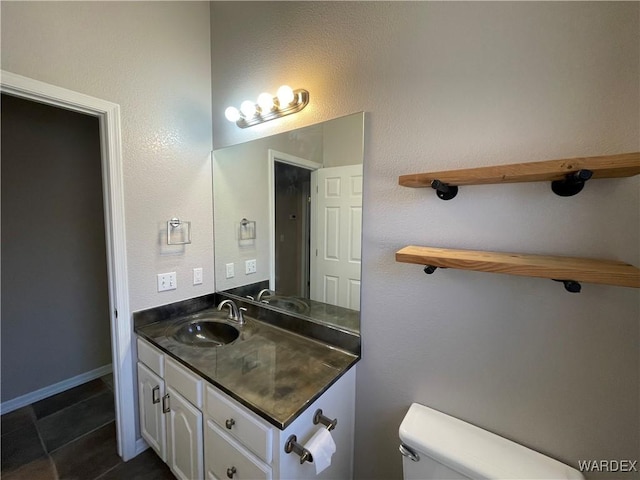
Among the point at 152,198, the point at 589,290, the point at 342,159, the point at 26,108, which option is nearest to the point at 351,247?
the point at 342,159

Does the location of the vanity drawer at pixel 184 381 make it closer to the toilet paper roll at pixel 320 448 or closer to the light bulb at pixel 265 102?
the toilet paper roll at pixel 320 448

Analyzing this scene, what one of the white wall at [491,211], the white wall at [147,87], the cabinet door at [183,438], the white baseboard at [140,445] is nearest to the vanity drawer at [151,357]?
the cabinet door at [183,438]

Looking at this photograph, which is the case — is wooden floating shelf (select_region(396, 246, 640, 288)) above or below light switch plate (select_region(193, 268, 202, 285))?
above

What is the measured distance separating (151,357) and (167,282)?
0.44 metres

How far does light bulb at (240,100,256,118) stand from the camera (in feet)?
5.26

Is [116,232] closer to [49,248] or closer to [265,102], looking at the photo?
[265,102]

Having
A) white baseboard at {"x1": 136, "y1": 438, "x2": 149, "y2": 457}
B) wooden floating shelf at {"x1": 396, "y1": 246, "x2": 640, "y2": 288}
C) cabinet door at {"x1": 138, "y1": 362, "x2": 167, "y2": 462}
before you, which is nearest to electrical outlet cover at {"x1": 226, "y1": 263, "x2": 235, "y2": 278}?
cabinet door at {"x1": 138, "y1": 362, "x2": 167, "y2": 462}

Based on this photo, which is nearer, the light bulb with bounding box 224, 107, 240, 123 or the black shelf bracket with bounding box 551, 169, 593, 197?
the black shelf bracket with bounding box 551, 169, 593, 197

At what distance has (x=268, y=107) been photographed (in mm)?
1549

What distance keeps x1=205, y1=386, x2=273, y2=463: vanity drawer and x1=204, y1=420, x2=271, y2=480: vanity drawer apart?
0.11 feet

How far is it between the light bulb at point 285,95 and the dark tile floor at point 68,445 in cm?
222

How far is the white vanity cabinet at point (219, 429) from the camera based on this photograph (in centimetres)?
99

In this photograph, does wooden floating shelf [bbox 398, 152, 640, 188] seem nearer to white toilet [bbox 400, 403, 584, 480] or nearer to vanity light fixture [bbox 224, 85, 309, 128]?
vanity light fixture [bbox 224, 85, 309, 128]

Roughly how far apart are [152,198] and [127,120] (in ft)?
1.44
